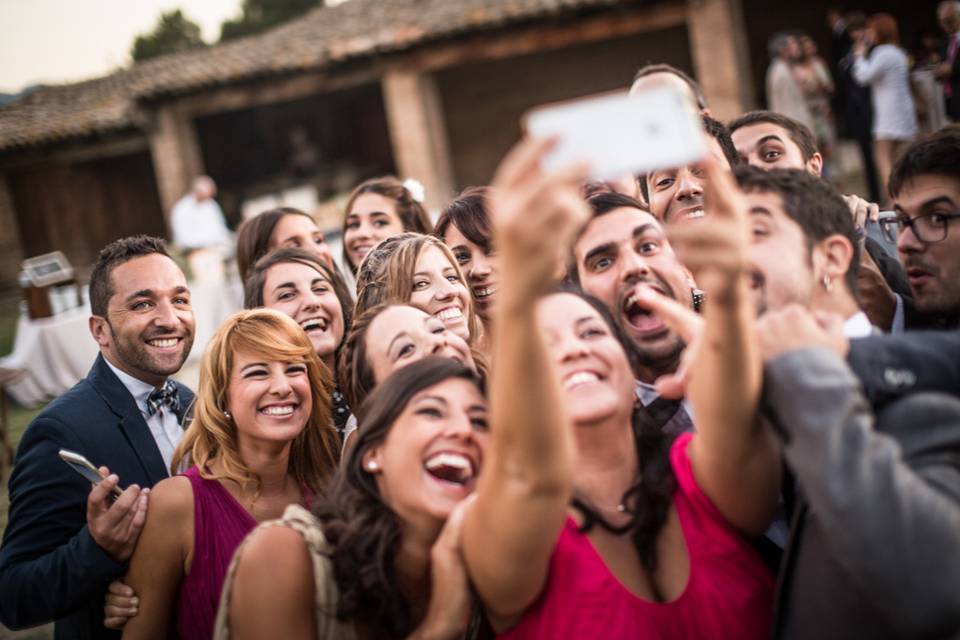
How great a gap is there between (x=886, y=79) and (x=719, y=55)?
4867 millimetres

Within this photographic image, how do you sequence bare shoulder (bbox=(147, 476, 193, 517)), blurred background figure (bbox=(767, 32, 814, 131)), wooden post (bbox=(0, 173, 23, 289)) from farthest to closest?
wooden post (bbox=(0, 173, 23, 289))
blurred background figure (bbox=(767, 32, 814, 131))
bare shoulder (bbox=(147, 476, 193, 517))

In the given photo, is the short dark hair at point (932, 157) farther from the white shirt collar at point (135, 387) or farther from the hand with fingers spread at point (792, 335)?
the white shirt collar at point (135, 387)

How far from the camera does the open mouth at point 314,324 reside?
414cm

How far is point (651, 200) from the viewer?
383 centimetres

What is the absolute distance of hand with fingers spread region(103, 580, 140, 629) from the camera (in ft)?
9.28

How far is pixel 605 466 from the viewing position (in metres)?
2.28

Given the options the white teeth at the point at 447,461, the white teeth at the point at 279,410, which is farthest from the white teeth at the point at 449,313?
the white teeth at the point at 447,461

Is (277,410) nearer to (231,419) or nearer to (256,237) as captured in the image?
(231,419)

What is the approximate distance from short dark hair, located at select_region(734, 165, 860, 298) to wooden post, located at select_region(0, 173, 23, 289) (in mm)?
21321

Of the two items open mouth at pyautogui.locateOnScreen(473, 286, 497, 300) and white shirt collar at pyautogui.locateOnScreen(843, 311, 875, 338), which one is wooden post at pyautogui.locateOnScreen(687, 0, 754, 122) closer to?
open mouth at pyautogui.locateOnScreen(473, 286, 497, 300)

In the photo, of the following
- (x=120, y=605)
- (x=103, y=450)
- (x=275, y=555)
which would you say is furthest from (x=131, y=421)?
(x=275, y=555)

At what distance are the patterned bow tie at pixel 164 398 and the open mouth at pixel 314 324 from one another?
665 millimetres

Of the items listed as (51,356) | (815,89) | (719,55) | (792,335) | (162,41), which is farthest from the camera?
(162,41)

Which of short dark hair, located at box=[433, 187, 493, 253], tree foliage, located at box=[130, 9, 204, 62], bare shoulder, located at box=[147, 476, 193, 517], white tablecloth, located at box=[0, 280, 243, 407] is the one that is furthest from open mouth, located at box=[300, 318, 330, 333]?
tree foliage, located at box=[130, 9, 204, 62]
